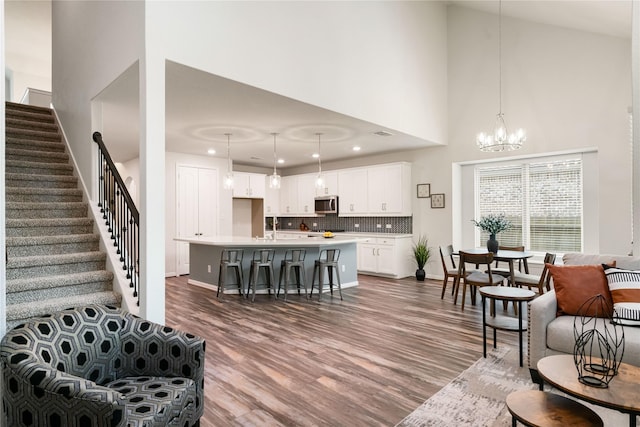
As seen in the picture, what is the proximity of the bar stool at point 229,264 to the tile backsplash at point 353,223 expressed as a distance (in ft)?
11.9

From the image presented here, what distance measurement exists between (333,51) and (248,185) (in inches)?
198

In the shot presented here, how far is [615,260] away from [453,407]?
6.89ft

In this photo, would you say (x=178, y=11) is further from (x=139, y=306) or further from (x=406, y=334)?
(x=406, y=334)

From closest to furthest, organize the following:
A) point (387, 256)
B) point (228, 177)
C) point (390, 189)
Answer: point (228, 177)
point (387, 256)
point (390, 189)

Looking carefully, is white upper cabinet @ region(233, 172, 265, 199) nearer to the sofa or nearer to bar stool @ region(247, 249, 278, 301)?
bar stool @ region(247, 249, 278, 301)

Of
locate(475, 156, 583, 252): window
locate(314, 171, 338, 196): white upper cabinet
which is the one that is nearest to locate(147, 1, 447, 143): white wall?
locate(475, 156, 583, 252): window

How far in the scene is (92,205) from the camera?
14.4 feet

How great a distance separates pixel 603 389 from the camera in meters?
1.82

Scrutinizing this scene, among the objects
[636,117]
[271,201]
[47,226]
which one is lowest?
[47,226]

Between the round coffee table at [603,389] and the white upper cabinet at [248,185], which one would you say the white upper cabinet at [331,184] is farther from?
the round coffee table at [603,389]

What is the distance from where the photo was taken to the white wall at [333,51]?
12.4 feet

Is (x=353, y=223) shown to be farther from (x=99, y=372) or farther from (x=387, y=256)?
(x=99, y=372)

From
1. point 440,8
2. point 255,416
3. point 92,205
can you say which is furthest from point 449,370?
point 440,8

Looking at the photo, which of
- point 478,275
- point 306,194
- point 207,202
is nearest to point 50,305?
point 478,275
